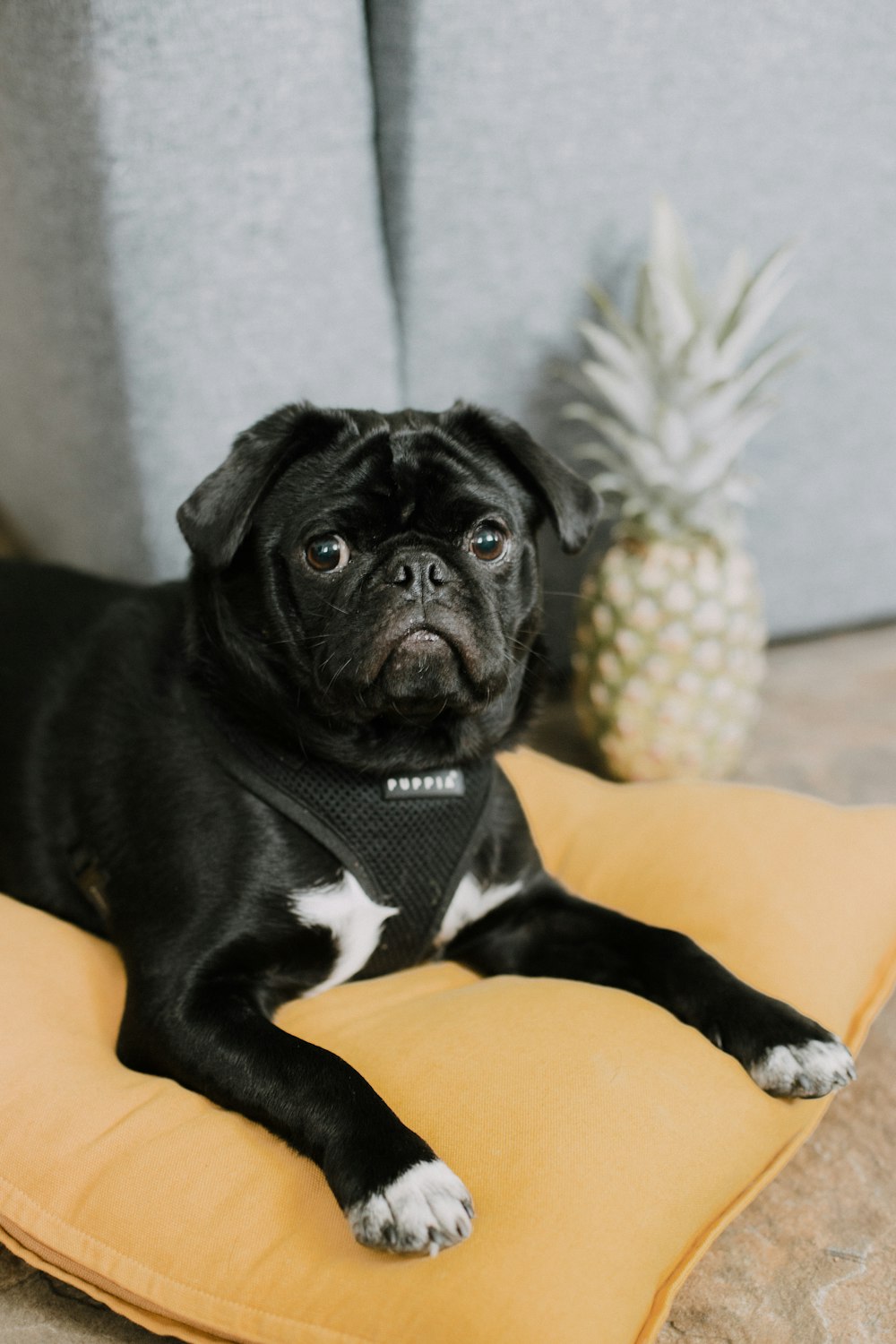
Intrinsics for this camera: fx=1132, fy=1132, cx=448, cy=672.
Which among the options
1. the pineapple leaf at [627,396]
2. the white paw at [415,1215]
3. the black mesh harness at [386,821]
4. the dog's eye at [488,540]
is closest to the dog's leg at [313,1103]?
the white paw at [415,1215]

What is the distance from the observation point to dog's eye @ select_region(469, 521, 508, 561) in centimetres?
165

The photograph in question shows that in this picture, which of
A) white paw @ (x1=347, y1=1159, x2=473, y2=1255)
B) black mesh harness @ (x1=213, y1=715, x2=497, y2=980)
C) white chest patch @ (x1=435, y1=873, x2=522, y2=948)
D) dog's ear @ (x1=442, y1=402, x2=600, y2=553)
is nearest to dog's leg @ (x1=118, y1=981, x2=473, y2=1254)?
white paw @ (x1=347, y1=1159, x2=473, y2=1255)

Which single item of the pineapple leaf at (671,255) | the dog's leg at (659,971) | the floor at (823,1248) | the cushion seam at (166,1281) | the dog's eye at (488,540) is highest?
the pineapple leaf at (671,255)

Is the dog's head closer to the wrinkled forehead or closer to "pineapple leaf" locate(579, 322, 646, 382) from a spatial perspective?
the wrinkled forehead

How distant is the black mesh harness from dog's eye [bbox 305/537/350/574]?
0.95 feet

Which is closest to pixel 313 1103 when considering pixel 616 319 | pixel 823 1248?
pixel 823 1248

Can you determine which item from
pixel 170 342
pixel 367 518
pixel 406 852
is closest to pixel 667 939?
pixel 406 852

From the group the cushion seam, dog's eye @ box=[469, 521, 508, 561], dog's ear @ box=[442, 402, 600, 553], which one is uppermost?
dog's ear @ box=[442, 402, 600, 553]

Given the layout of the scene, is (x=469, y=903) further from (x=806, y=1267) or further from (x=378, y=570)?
(x=806, y=1267)

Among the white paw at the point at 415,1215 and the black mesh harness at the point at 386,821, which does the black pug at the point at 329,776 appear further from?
the white paw at the point at 415,1215

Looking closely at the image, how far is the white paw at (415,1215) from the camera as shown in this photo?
A: 118cm

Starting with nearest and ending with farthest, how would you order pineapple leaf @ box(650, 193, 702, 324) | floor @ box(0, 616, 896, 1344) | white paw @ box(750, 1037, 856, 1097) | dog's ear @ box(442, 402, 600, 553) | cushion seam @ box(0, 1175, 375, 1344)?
cushion seam @ box(0, 1175, 375, 1344) < floor @ box(0, 616, 896, 1344) < white paw @ box(750, 1037, 856, 1097) < dog's ear @ box(442, 402, 600, 553) < pineapple leaf @ box(650, 193, 702, 324)

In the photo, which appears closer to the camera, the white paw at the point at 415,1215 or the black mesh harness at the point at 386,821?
the white paw at the point at 415,1215

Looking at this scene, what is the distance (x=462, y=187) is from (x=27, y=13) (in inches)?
39.0
